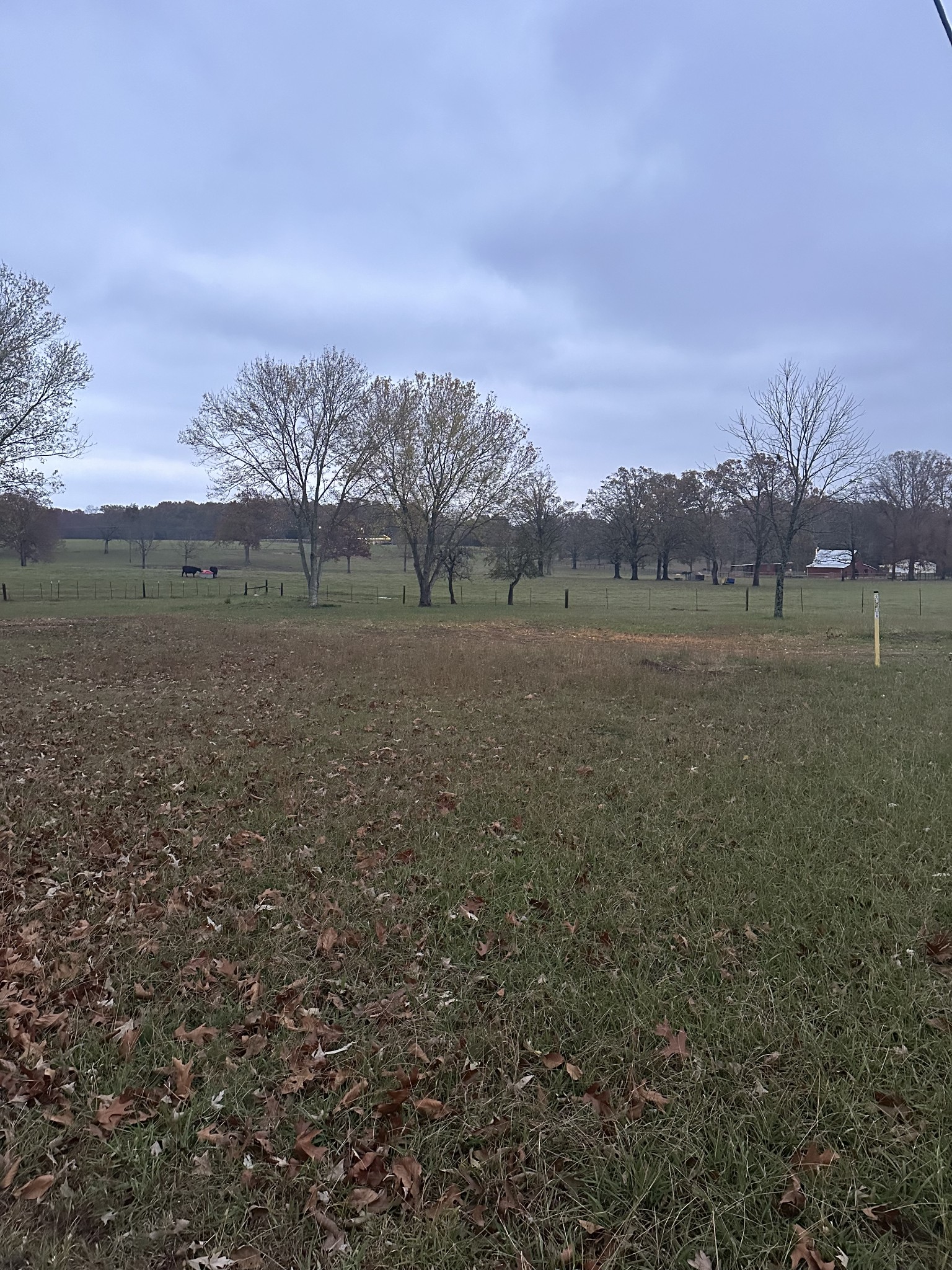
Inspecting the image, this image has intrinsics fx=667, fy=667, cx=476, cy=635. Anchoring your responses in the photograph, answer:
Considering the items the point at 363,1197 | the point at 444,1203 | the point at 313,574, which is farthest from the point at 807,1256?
the point at 313,574

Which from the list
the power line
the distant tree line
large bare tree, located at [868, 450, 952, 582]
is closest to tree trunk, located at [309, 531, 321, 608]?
the distant tree line

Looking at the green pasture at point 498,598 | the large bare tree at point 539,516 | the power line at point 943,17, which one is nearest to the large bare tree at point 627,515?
the green pasture at point 498,598

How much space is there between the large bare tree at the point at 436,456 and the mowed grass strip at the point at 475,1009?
107 ft

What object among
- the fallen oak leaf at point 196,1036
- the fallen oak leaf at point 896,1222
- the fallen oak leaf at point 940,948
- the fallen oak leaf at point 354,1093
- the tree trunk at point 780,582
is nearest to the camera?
the fallen oak leaf at point 896,1222

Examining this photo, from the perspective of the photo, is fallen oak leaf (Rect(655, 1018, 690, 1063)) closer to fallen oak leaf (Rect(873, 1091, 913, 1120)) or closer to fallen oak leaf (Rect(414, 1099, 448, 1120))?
fallen oak leaf (Rect(873, 1091, 913, 1120))

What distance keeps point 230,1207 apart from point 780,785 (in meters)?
5.83

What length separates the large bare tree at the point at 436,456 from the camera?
3809 cm

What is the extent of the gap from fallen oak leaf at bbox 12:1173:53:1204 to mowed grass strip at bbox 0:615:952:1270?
10mm

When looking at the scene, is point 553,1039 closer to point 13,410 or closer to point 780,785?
point 780,785

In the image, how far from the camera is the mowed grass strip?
2316 mm

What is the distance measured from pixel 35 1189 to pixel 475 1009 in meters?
1.87

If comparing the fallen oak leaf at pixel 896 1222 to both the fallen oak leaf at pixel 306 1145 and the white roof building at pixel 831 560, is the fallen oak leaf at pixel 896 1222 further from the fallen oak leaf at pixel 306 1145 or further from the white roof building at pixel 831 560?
the white roof building at pixel 831 560

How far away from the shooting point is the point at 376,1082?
2.91 meters

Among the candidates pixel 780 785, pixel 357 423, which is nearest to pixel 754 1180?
pixel 780 785
